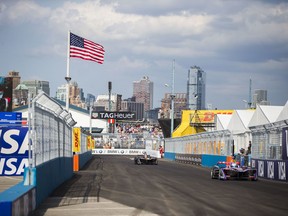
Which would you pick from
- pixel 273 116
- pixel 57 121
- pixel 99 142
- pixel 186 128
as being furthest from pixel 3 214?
pixel 99 142

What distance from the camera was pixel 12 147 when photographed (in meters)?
25.1

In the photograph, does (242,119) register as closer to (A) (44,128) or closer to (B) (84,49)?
(B) (84,49)

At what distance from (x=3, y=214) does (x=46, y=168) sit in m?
7.45

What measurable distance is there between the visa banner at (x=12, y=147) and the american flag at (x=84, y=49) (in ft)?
31.5

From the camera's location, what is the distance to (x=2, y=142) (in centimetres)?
2467

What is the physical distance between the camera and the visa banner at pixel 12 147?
24781mm

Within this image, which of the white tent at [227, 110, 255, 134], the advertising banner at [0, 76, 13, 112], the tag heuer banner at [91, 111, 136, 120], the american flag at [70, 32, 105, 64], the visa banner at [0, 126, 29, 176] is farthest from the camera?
the tag heuer banner at [91, 111, 136, 120]

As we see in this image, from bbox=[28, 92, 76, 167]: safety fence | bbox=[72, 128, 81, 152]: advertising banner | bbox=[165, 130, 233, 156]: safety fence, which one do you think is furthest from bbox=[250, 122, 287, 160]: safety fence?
bbox=[28, 92, 76, 167]: safety fence

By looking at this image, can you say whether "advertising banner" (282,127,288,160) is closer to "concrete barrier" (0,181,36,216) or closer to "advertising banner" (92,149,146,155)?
"concrete barrier" (0,181,36,216)

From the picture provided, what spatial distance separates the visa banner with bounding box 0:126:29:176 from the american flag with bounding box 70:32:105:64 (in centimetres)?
962

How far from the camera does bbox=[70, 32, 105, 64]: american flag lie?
3422 cm

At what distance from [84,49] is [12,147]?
35.9 ft

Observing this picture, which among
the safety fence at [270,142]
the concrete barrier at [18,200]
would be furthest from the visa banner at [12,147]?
the concrete barrier at [18,200]

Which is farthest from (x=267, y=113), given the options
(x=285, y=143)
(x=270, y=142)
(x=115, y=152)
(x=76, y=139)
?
(x=115, y=152)
